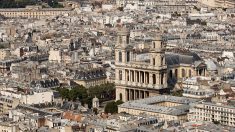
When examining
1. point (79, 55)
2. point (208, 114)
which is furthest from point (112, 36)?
point (208, 114)

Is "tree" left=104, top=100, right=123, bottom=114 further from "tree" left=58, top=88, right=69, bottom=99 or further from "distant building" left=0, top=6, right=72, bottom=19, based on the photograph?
"distant building" left=0, top=6, right=72, bottom=19

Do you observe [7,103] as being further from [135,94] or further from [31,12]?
[31,12]

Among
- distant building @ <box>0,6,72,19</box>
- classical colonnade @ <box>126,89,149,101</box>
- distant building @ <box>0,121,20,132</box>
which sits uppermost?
distant building @ <box>0,121,20,132</box>

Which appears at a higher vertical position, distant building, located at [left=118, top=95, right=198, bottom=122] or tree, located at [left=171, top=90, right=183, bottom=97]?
distant building, located at [left=118, top=95, right=198, bottom=122]

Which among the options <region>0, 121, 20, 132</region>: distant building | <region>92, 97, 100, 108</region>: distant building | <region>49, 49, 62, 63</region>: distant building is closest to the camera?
<region>0, 121, 20, 132</region>: distant building

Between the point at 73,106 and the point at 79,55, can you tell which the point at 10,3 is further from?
the point at 73,106

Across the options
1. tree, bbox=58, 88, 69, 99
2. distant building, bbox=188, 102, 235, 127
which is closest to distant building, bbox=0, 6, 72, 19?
tree, bbox=58, 88, 69, 99

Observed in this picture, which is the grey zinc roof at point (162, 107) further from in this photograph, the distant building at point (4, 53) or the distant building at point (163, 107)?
the distant building at point (4, 53)

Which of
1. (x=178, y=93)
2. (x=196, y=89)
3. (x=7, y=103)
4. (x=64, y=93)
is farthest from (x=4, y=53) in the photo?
(x=196, y=89)

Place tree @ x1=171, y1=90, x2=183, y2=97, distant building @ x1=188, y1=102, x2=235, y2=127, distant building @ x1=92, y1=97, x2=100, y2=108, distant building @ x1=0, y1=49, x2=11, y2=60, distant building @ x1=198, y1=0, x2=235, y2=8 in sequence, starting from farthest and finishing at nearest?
distant building @ x1=198, y1=0, x2=235, y2=8 < distant building @ x1=0, y1=49, x2=11, y2=60 < tree @ x1=171, y1=90, x2=183, y2=97 < distant building @ x1=92, y1=97, x2=100, y2=108 < distant building @ x1=188, y1=102, x2=235, y2=127
